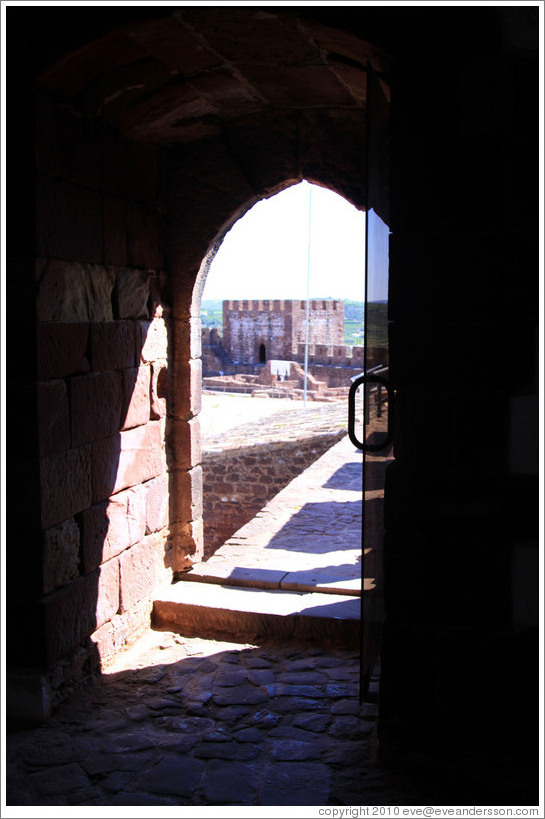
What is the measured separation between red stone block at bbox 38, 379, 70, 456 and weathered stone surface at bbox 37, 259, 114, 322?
0.32 m

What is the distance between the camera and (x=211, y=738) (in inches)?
128

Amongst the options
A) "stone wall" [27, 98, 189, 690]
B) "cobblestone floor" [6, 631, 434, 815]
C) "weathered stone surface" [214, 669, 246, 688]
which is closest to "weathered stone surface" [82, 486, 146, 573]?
"stone wall" [27, 98, 189, 690]

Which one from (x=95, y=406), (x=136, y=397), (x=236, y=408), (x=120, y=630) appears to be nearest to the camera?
(x=95, y=406)

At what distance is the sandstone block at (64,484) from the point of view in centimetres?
329

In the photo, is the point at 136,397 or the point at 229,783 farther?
the point at 136,397

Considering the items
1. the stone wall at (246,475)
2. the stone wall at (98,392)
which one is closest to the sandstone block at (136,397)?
the stone wall at (98,392)

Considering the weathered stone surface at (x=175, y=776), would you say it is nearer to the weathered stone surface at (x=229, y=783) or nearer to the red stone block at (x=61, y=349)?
the weathered stone surface at (x=229, y=783)

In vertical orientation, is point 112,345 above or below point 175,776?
above

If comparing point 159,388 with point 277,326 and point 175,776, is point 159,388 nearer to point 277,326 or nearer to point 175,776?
point 175,776

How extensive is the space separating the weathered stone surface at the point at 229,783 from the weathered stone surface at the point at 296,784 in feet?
0.19

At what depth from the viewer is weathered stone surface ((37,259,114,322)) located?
10.8 ft

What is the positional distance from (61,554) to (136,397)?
1131mm

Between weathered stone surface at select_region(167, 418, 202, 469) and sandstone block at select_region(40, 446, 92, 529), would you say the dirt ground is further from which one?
sandstone block at select_region(40, 446, 92, 529)

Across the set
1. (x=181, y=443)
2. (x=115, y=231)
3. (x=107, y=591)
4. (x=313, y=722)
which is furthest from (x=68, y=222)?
(x=313, y=722)
